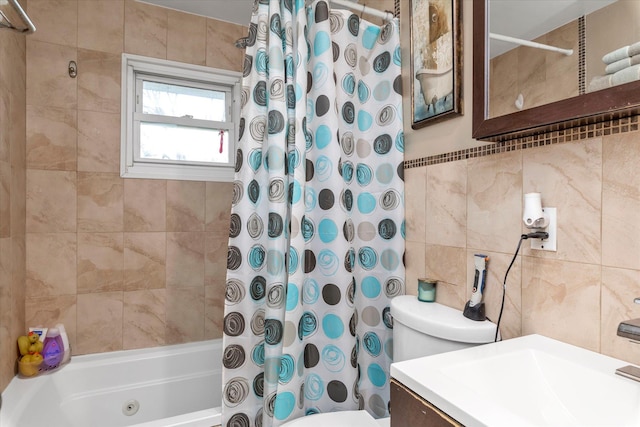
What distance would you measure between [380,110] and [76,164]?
1.71 meters

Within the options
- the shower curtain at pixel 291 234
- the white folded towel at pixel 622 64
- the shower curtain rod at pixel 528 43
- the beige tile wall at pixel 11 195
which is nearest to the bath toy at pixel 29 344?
the beige tile wall at pixel 11 195

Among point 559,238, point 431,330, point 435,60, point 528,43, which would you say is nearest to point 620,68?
point 528,43

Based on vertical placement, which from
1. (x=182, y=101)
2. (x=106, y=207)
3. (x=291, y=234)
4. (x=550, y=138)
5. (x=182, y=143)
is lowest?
(x=291, y=234)

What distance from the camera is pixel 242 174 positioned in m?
1.34

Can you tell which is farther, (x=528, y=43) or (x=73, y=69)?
(x=73, y=69)

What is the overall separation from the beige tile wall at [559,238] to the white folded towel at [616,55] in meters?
0.17

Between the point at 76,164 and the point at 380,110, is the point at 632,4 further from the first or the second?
the point at 76,164

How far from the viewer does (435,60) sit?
1.35 meters

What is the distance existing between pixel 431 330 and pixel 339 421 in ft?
1.48

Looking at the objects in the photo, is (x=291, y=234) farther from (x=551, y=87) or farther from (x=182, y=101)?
(x=182, y=101)

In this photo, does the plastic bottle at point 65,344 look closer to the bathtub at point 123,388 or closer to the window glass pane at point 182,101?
the bathtub at point 123,388

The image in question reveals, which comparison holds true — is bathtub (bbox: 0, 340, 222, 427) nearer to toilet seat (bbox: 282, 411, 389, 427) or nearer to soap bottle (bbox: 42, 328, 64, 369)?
soap bottle (bbox: 42, 328, 64, 369)

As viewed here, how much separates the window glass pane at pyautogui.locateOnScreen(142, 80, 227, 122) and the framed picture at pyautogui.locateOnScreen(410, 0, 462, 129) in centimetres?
144

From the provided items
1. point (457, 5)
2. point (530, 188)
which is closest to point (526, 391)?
point (530, 188)
